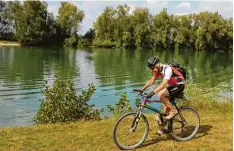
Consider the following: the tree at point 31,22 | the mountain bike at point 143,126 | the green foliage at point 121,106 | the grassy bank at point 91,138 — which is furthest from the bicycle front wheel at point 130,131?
the tree at point 31,22

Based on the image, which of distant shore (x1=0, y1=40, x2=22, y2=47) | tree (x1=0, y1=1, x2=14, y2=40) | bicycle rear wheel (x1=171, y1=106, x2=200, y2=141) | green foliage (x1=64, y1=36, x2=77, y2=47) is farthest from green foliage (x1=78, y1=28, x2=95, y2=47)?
bicycle rear wheel (x1=171, y1=106, x2=200, y2=141)

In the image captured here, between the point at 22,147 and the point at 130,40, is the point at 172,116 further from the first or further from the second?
the point at 130,40

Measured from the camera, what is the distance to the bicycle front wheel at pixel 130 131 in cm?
927

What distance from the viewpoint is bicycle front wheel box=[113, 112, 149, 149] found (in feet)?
30.4

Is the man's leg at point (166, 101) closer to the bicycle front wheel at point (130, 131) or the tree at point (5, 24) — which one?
the bicycle front wheel at point (130, 131)

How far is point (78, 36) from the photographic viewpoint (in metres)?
120

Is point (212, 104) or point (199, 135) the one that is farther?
point (212, 104)

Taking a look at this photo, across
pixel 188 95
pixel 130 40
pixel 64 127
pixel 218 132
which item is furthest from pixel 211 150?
pixel 130 40

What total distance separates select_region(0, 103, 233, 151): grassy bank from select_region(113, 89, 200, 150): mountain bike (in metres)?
0.25

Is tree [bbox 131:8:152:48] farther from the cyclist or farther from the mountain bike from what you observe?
the cyclist

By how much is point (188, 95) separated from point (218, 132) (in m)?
8.55

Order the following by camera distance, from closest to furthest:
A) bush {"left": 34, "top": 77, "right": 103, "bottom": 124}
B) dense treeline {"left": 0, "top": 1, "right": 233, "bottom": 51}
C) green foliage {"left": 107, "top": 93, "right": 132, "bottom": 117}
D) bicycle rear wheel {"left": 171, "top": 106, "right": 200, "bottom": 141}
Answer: bicycle rear wheel {"left": 171, "top": 106, "right": 200, "bottom": 141} → bush {"left": 34, "top": 77, "right": 103, "bottom": 124} → green foliage {"left": 107, "top": 93, "right": 132, "bottom": 117} → dense treeline {"left": 0, "top": 1, "right": 233, "bottom": 51}

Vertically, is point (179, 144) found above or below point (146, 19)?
below

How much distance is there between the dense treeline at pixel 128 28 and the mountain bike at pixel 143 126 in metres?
105
